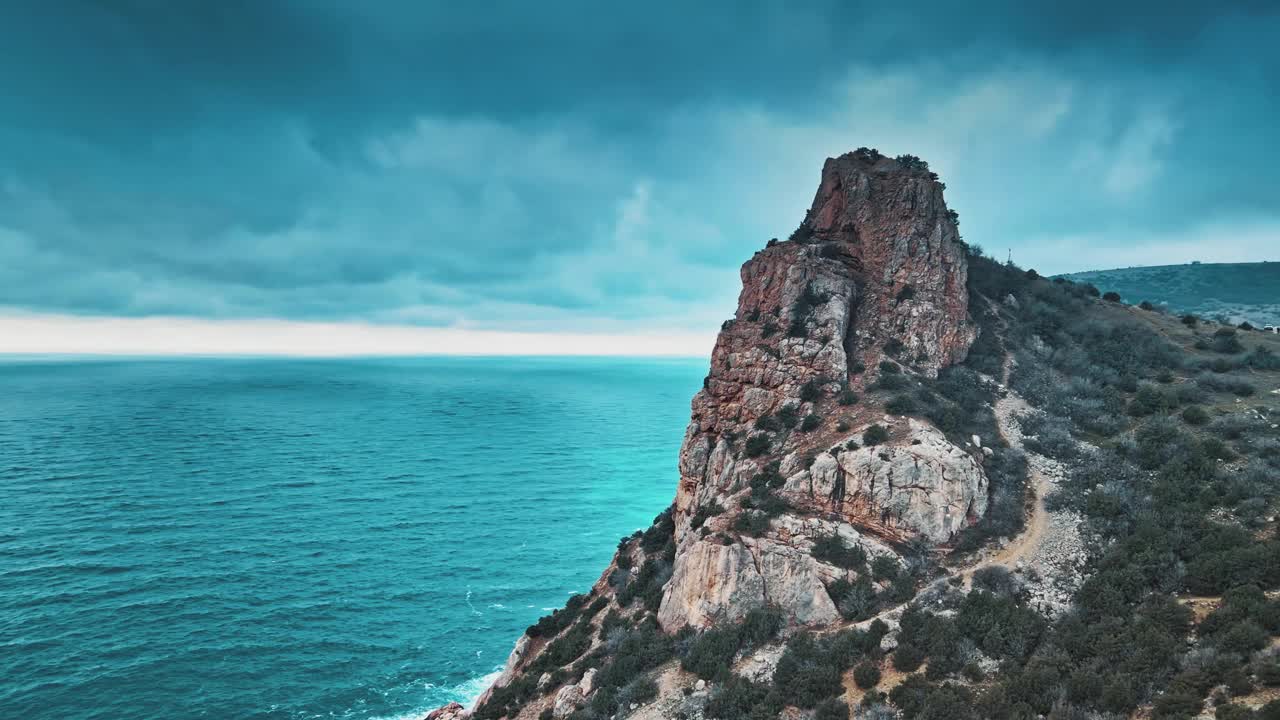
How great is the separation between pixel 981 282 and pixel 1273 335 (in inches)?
925

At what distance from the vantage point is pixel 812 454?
29.3m

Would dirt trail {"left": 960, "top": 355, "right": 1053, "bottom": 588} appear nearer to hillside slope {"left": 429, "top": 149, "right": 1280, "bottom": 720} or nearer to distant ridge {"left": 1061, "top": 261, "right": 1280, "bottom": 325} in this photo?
hillside slope {"left": 429, "top": 149, "right": 1280, "bottom": 720}

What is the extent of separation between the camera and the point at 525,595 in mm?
51625

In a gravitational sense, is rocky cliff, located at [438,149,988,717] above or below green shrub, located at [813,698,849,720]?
above

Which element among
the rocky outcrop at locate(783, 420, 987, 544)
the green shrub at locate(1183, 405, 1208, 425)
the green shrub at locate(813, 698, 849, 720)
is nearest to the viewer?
the green shrub at locate(813, 698, 849, 720)

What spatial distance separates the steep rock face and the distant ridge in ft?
288

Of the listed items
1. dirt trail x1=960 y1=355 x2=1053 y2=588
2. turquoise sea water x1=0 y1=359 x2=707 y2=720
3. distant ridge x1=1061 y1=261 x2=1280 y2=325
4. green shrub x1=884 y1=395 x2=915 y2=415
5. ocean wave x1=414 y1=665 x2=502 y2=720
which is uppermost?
distant ridge x1=1061 y1=261 x2=1280 y2=325

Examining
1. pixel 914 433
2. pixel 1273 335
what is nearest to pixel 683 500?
pixel 914 433

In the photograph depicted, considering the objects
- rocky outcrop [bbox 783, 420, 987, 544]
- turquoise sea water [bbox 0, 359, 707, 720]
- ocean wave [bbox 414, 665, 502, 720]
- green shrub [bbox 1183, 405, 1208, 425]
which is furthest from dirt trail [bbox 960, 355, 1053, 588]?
turquoise sea water [bbox 0, 359, 707, 720]

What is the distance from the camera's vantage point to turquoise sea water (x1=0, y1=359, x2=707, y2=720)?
36125mm

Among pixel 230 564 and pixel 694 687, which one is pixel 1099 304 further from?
pixel 230 564

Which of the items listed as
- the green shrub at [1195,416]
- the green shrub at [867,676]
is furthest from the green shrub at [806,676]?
the green shrub at [1195,416]

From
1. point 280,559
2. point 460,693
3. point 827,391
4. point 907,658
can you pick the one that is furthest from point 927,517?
point 280,559

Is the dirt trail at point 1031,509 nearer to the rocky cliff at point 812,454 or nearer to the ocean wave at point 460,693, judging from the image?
the rocky cliff at point 812,454
